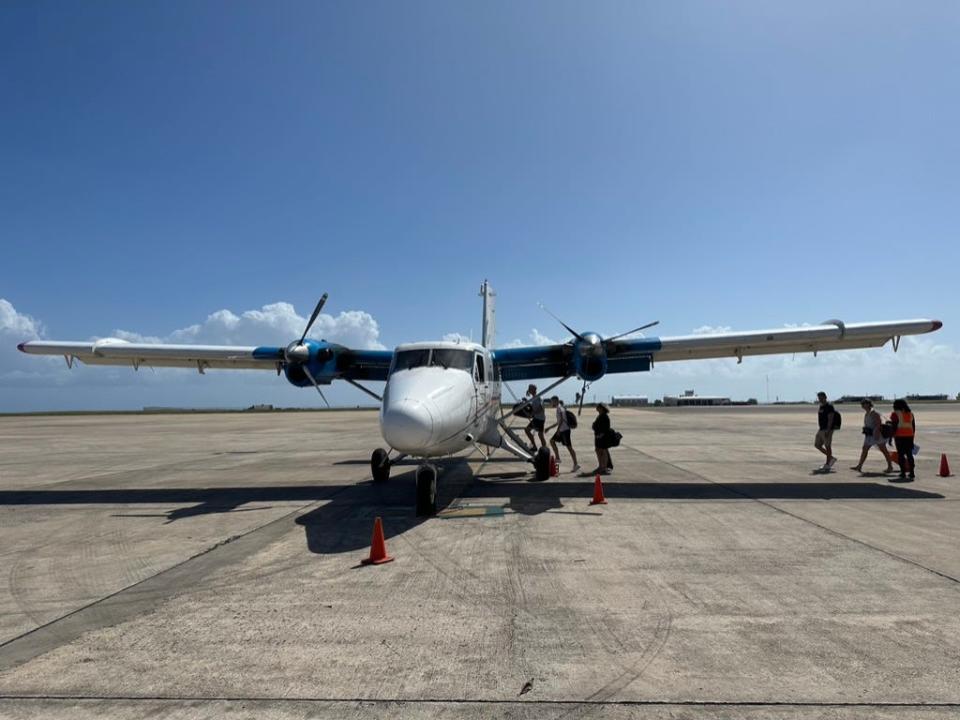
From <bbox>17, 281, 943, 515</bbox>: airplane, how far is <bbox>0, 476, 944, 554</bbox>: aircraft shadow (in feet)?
2.68

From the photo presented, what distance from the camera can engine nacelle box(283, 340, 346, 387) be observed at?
49.2 feet

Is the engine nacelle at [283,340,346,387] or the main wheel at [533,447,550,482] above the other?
the engine nacelle at [283,340,346,387]

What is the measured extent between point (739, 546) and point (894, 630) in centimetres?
280

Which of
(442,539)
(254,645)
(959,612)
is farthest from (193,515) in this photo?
(959,612)

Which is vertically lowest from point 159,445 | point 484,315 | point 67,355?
point 159,445

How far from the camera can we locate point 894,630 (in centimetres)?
473

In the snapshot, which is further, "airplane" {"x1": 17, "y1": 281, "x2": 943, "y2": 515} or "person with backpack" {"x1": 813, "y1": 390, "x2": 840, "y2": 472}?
"person with backpack" {"x1": 813, "y1": 390, "x2": 840, "y2": 472}

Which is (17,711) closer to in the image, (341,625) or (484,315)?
(341,625)

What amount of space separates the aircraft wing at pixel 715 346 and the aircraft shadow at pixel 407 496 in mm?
3711

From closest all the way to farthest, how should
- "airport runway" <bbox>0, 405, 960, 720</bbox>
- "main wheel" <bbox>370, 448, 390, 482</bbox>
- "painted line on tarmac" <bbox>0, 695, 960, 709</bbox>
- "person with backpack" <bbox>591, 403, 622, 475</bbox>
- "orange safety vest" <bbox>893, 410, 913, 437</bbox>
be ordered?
"painted line on tarmac" <bbox>0, 695, 960, 709</bbox>
"airport runway" <bbox>0, 405, 960, 720</bbox>
"orange safety vest" <bbox>893, 410, 913, 437</bbox>
"main wheel" <bbox>370, 448, 390, 482</bbox>
"person with backpack" <bbox>591, 403, 622, 475</bbox>

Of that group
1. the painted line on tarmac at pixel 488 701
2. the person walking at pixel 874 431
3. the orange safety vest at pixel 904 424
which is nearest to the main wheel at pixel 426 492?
the painted line on tarmac at pixel 488 701

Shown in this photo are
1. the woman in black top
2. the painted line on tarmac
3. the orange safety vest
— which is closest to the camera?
the painted line on tarmac

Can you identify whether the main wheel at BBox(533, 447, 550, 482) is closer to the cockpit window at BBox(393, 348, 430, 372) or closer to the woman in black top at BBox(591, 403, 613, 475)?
the woman in black top at BBox(591, 403, 613, 475)

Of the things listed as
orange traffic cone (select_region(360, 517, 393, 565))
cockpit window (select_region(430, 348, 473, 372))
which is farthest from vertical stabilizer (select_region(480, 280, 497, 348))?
orange traffic cone (select_region(360, 517, 393, 565))
